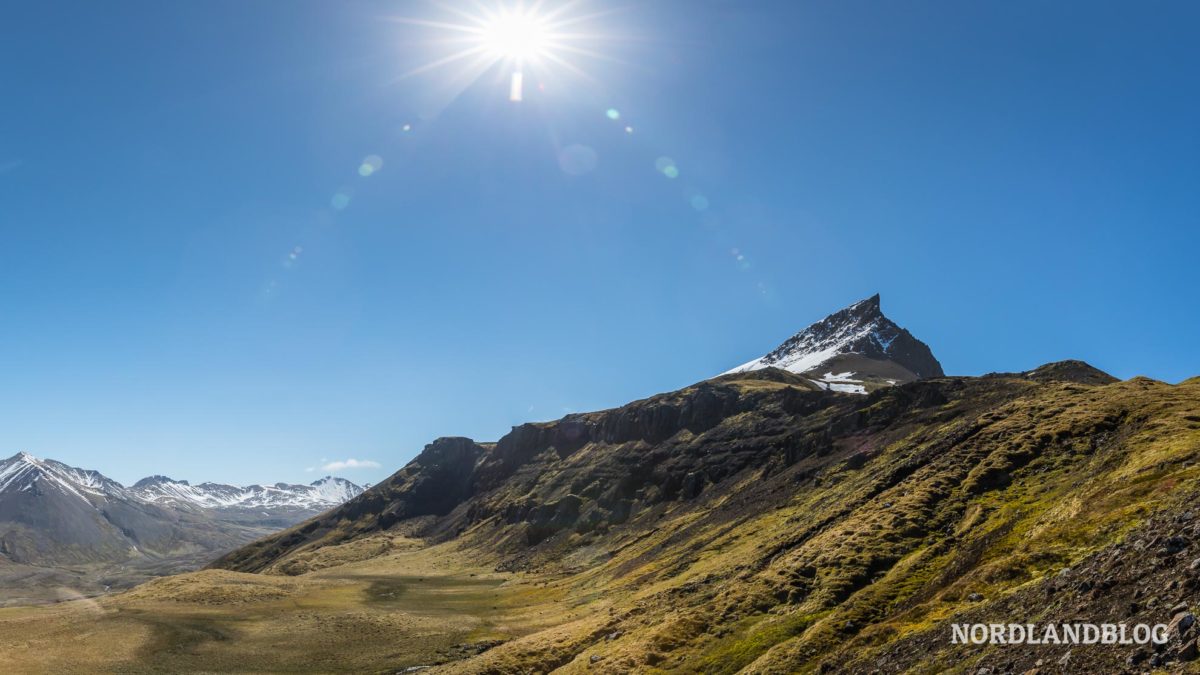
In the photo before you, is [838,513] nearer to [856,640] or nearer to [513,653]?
[856,640]

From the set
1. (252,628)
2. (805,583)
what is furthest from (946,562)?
(252,628)

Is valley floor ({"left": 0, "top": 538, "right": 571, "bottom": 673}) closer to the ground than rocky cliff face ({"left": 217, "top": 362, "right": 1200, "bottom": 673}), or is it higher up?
closer to the ground

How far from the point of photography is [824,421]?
19088 centimetres

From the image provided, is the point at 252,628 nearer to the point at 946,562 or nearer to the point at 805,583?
the point at 805,583

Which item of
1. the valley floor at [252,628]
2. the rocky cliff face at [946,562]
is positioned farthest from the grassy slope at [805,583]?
the valley floor at [252,628]

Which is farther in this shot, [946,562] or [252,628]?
[252,628]

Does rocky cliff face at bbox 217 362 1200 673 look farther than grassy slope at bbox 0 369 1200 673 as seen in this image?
No

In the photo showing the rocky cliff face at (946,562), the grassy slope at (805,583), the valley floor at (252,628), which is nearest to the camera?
the rocky cliff face at (946,562)

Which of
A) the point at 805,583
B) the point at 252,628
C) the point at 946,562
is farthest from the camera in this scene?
the point at 252,628

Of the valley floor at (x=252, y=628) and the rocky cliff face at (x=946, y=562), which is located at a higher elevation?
the rocky cliff face at (x=946, y=562)

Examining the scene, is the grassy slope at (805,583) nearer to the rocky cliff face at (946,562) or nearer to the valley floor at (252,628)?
the rocky cliff face at (946,562)

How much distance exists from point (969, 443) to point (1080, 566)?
174 ft

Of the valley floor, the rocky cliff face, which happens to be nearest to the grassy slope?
the rocky cliff face

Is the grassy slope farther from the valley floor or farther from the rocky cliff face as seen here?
the valley floor
